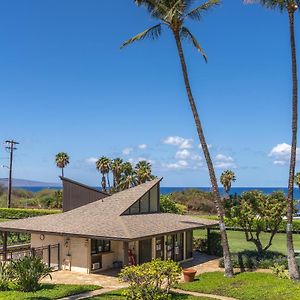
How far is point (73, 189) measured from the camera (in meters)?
28.7

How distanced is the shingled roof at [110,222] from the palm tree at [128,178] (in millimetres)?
32646

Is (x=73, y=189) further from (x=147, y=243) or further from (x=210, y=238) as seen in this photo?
(x=210, y=238)

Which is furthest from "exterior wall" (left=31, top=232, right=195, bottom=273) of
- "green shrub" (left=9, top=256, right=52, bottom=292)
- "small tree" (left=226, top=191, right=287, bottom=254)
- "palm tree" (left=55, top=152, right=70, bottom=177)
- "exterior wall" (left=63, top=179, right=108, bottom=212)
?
"palm tree" (left=55, top=152, right=70, bottom=177)

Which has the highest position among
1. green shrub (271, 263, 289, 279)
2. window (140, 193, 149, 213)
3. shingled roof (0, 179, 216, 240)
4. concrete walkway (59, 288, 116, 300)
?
window (140, 193, 149, 213)

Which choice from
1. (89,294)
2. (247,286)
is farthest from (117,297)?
(247,286)

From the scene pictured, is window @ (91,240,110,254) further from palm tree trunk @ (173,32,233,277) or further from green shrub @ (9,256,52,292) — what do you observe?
palm tree trunk @ (173,32,233,277)

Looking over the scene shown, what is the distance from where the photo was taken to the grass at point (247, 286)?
1636cm

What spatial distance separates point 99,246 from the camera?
23.4 m

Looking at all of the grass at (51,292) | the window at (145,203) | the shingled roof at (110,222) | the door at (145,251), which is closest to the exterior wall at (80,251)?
the door at (145,251)

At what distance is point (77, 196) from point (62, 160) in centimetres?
4582

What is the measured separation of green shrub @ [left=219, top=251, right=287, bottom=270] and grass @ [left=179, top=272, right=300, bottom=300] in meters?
1.89

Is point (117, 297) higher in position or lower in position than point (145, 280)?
lower

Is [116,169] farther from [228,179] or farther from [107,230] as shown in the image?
[107,230]

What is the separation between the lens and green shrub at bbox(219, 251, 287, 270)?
76.9 feet
